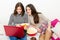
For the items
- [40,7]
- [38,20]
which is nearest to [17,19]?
[38,20]

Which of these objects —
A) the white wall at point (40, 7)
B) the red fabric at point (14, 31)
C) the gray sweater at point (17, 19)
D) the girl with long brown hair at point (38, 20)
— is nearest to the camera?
the red fabric at point (14, 31)

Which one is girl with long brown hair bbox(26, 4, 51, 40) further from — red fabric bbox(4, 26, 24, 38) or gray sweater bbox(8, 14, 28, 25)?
red fabric bbox(4, 26, 24, 38)

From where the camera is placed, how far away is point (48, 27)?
75.9 inches

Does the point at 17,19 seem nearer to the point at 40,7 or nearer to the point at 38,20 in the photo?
the point at 38,20

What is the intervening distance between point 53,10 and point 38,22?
38cm

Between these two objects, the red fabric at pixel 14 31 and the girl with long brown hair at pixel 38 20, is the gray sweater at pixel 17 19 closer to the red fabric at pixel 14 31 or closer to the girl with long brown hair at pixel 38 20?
the girl with long brown hair at pixel 38 20

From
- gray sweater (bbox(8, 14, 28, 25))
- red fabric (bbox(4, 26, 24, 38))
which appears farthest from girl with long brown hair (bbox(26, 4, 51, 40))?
red fabric (bbox(4, 26, 24, 38))

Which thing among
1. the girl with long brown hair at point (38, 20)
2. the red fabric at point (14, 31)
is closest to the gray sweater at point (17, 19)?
the girl with long brown hair at point (38, 20)

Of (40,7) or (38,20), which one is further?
(40,7)

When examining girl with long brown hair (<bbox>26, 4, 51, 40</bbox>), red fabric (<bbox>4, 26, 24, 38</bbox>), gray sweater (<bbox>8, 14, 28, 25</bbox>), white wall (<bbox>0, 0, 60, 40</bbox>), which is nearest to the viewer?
red fabric (<bbox>4, 26, 24, 38</bbox>)

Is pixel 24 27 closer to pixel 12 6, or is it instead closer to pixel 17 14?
pixel 17 14

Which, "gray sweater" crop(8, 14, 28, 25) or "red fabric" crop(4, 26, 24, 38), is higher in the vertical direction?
"gray sweater" crop(8, 14, 28, 25)

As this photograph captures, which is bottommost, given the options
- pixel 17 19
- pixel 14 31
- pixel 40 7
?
pixel 14 31

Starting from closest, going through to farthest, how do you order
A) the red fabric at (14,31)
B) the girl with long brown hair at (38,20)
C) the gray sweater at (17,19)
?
the red fabric at (14,31) → the girl with long brown hair at (38,20) → the gray sweater at (17,19)
